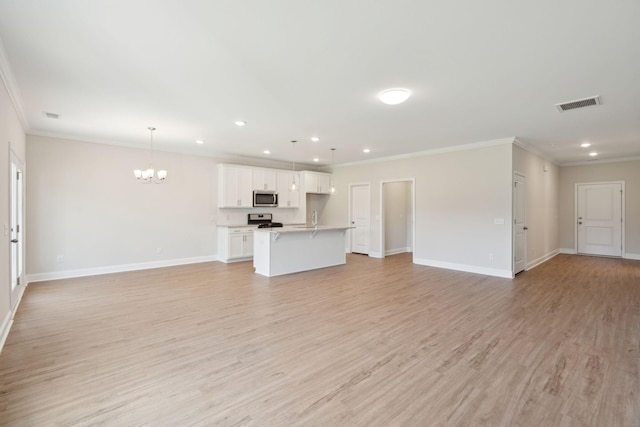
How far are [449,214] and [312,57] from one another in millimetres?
5087

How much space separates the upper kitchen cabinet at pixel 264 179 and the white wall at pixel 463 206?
2.99m

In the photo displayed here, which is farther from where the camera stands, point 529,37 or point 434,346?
point 434,346

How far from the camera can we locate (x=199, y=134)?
558 cm

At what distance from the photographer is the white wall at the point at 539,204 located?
652 cm

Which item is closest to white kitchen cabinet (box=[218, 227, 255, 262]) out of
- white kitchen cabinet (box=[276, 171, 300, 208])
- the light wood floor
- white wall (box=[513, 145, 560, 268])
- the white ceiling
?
white kitchen cabinet (box=[276, 171, 300, 208])

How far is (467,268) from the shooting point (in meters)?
6.37

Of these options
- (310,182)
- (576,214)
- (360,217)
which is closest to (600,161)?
(576,214)

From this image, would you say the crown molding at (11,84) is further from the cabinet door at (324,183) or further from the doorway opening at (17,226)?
the cabinet door at (324,183)

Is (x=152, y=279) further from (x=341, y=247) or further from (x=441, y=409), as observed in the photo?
(x=441, y=409)

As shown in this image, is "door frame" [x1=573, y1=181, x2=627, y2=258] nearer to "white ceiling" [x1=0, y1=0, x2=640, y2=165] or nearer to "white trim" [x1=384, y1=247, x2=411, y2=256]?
"white ceiling" [x1=0, y1=0, x2=640, y2=165]

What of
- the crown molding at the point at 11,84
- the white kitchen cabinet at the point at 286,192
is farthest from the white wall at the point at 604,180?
the crown molding at the point at 11,84

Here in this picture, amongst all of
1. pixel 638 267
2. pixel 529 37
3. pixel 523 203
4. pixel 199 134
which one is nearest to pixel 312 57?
pixel 529 37

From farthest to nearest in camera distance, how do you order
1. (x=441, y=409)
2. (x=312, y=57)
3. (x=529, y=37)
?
(x=312, y=57) → (x=529, y=37) → (x=441, y=409)

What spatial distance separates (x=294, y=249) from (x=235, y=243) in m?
1.89
